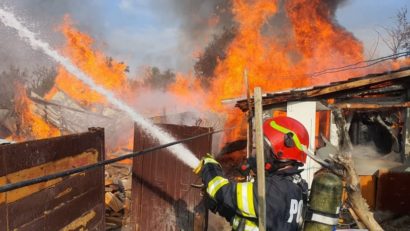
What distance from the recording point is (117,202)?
371 inches

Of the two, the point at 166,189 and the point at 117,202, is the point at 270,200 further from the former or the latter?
the point at 117,202

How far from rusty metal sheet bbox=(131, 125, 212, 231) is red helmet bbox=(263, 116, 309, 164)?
3.68 metres

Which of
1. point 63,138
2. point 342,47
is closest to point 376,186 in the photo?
point 63,138

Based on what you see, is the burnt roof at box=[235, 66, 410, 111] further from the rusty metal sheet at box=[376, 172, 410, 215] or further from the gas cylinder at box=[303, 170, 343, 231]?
the gas cylinder at box=[303, 170, 343, 231]

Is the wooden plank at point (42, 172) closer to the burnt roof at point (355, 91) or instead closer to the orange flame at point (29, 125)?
the burnt roof at point (355, 91)

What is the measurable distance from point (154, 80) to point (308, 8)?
15.4 meters

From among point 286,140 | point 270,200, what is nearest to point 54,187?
point 270,200

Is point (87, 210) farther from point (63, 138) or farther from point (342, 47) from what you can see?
point (342, 47)

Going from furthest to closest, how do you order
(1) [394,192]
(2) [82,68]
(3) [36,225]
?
(2) [82,68], (1) [394,192], (3) [36,225]

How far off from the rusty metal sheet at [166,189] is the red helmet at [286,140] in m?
3.68

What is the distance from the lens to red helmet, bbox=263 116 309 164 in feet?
9.31

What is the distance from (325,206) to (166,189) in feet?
14.3

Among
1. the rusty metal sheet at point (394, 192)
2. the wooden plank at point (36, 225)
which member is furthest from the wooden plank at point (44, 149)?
the rusty metal sheet at point (394, 192)

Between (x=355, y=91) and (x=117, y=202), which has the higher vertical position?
(x=355, y=91)
